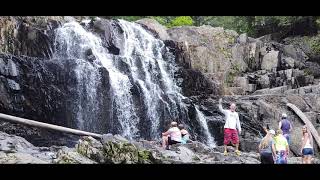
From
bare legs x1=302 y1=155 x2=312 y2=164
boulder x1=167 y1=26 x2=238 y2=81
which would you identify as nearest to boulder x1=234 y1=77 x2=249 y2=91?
boulder x1=167 y1=26 x2=238 y2=81

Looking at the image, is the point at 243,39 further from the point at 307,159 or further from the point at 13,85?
the point at 13,85

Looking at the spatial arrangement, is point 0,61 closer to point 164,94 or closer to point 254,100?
point 164,94

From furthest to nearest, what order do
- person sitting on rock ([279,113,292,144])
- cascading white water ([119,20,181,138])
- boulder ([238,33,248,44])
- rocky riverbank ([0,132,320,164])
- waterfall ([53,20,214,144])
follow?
boulder ([238,33,248,44]) → cascading white water ([119,20,181,138]) → waterfall ([53,20,214,144]) → person sitting on rock ([279,113,292,144]) → rocky riverbank ([0,132,320,164])

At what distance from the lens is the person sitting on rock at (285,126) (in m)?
6.74

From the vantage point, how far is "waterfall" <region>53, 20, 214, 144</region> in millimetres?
6898

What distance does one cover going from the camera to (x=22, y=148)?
6.57m

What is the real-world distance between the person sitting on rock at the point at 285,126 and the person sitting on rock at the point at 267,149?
0.42ft

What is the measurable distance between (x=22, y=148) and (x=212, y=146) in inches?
90.0

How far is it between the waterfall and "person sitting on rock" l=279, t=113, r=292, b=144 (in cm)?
90

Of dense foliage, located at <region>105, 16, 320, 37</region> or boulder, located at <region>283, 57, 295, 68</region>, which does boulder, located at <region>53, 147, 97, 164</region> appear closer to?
dense foliage, located at <region>105, 16, 320, 37</region>

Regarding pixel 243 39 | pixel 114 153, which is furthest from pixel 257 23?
pixel 114 153

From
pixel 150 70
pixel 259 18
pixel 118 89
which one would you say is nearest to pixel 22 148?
pixel 118 89
